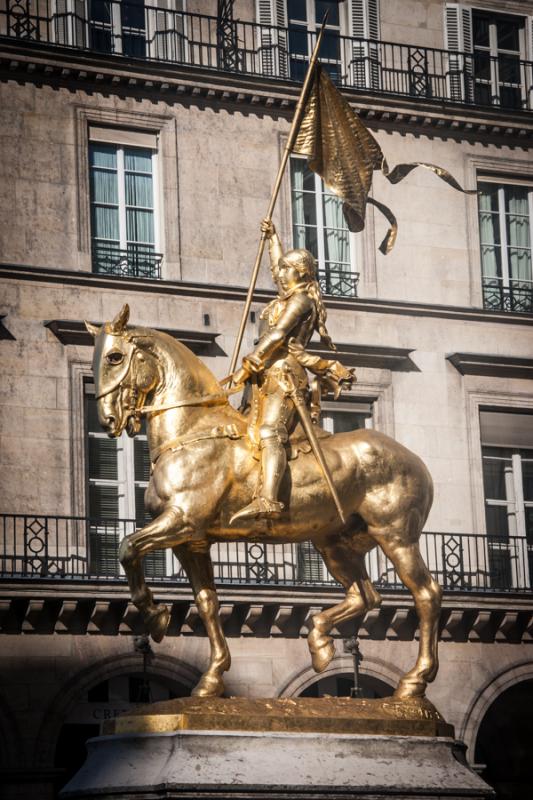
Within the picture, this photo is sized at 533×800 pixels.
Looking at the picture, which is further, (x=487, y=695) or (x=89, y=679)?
(x=487, y=695)

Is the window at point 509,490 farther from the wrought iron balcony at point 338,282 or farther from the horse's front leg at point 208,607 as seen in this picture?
the horse's front leg at point 208,607

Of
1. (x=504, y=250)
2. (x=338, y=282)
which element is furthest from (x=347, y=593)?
(x=504, y=250)

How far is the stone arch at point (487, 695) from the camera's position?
87.7 ft

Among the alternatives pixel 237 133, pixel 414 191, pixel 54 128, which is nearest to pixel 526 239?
pixel 414 191

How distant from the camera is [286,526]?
1421 cm

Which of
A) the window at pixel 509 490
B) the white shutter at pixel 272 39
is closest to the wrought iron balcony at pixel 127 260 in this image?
the white shutter at pixel 272 39

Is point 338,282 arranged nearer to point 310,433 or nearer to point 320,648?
point 310,433

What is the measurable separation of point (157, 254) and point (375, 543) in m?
13.0

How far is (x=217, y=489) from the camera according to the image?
45.9 ft

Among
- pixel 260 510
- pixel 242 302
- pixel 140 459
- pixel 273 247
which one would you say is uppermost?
pixel 242 302

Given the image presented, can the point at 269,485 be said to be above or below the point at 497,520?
below

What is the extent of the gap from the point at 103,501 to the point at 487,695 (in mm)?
5502

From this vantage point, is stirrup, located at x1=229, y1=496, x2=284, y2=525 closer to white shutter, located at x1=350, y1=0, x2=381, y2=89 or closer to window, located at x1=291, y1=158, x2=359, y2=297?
window, located at x1=291, y1=158, x2=359, y2=297

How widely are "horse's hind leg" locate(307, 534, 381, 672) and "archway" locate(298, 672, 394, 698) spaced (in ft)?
38.3
